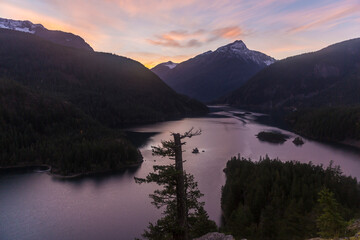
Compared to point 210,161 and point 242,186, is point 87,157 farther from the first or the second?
point 242,186

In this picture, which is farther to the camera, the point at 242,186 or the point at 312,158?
the point at 312,158

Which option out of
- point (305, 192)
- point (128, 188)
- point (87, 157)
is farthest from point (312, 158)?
point (87, 157)

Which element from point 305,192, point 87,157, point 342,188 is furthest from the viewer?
point 87,157

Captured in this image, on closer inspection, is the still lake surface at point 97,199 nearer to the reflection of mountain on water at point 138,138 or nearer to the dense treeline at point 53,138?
the dense treeline at point 53,138

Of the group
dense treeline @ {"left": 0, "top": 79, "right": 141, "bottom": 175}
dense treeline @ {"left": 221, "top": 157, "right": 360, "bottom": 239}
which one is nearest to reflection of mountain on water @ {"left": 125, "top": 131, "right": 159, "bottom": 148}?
dense treeline @ {"left": 0, "top": 79, "right": 141, "bottom": 175}

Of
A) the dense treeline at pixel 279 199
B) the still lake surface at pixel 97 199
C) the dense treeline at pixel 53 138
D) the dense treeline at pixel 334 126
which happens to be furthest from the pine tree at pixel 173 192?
the dense treeline at pixel 334 126

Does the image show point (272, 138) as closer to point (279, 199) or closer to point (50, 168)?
point (279, 199)

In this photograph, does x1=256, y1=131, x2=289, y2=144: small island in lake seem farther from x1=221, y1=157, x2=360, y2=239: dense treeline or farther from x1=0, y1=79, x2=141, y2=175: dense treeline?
x1=221, y1=157, x2=360, y2=239: dense treeline

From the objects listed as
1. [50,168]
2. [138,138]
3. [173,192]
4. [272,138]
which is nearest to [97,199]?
[50,168]
